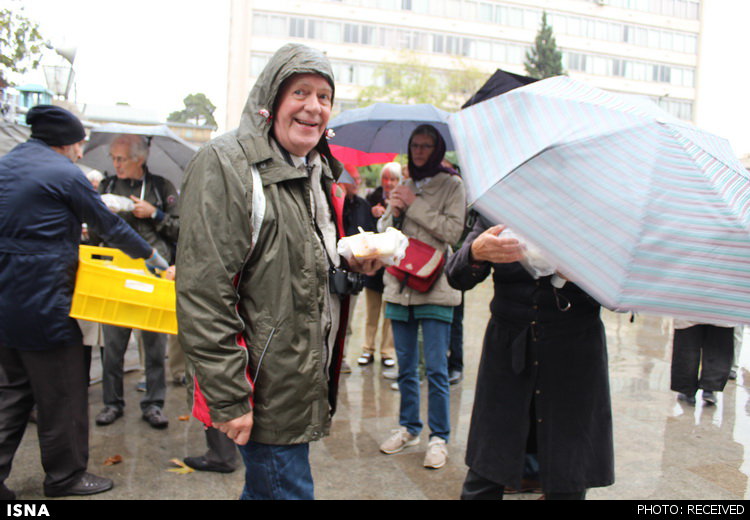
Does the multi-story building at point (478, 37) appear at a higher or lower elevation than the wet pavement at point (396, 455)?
higher

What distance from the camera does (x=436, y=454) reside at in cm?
392

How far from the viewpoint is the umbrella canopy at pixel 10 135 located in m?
6.79

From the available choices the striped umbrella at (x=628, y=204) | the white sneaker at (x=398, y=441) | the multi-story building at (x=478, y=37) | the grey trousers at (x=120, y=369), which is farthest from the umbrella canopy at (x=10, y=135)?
the multi-story building at (x=478, y=37)

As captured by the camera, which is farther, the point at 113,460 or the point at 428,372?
the point at 428,372

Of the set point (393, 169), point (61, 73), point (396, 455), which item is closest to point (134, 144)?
point (393, 169)

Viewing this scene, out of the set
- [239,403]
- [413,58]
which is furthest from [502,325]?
[413,58]

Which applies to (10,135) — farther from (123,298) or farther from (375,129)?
(123,298)

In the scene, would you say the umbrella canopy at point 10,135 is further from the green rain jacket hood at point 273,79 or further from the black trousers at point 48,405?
the green rain jacket hood at point 273,79

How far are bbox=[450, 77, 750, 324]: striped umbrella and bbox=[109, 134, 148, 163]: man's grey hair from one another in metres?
3.63

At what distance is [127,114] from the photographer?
58.0 metres

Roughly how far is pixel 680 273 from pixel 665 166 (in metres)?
0.34

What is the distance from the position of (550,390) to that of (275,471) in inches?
49.6

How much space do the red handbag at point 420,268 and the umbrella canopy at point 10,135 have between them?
516 centimetres

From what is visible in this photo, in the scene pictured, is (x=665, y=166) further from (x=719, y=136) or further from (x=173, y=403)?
(x=173, y=403)
